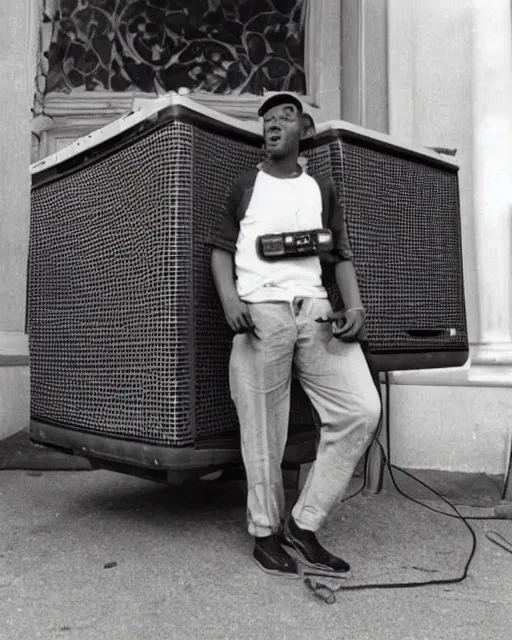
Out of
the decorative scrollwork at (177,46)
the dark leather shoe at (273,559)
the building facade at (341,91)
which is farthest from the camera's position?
the decorative scrollwork at (177,46)

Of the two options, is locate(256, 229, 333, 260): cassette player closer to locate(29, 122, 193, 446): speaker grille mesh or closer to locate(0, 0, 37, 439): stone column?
locate(29, 122, 193, 446): speaker grille mesh

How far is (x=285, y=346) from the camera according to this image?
193 centimetres

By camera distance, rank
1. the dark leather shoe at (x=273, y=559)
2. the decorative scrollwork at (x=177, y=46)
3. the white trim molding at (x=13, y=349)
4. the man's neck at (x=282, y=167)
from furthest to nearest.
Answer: the decorative scrollwork at (x=177, y=46)
the white trim molding at (x=13, y=349)
the man's neck at (x=282, y=167)
the dark leather shoe at (x=273, y=559)

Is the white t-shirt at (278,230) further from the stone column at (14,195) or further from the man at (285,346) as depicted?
the stone column at (14,195)

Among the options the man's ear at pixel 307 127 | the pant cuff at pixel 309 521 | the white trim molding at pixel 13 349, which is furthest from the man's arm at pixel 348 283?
the white trim molding at pixel 13 349

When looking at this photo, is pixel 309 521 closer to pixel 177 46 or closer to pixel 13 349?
pixel 13 349

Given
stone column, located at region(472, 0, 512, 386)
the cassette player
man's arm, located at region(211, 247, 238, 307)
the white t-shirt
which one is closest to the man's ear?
the white t-shirt

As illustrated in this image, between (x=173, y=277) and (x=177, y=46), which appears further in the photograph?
(x=177, y=46)

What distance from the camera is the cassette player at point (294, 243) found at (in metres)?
1.93

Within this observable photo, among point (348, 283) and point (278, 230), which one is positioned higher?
point (278, 230)

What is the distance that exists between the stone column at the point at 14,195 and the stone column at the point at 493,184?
8.07ft

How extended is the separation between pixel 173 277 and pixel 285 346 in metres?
0.39

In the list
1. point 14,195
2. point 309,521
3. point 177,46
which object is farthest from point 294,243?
point 177,46

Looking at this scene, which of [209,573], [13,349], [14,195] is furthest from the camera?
[14,195]
